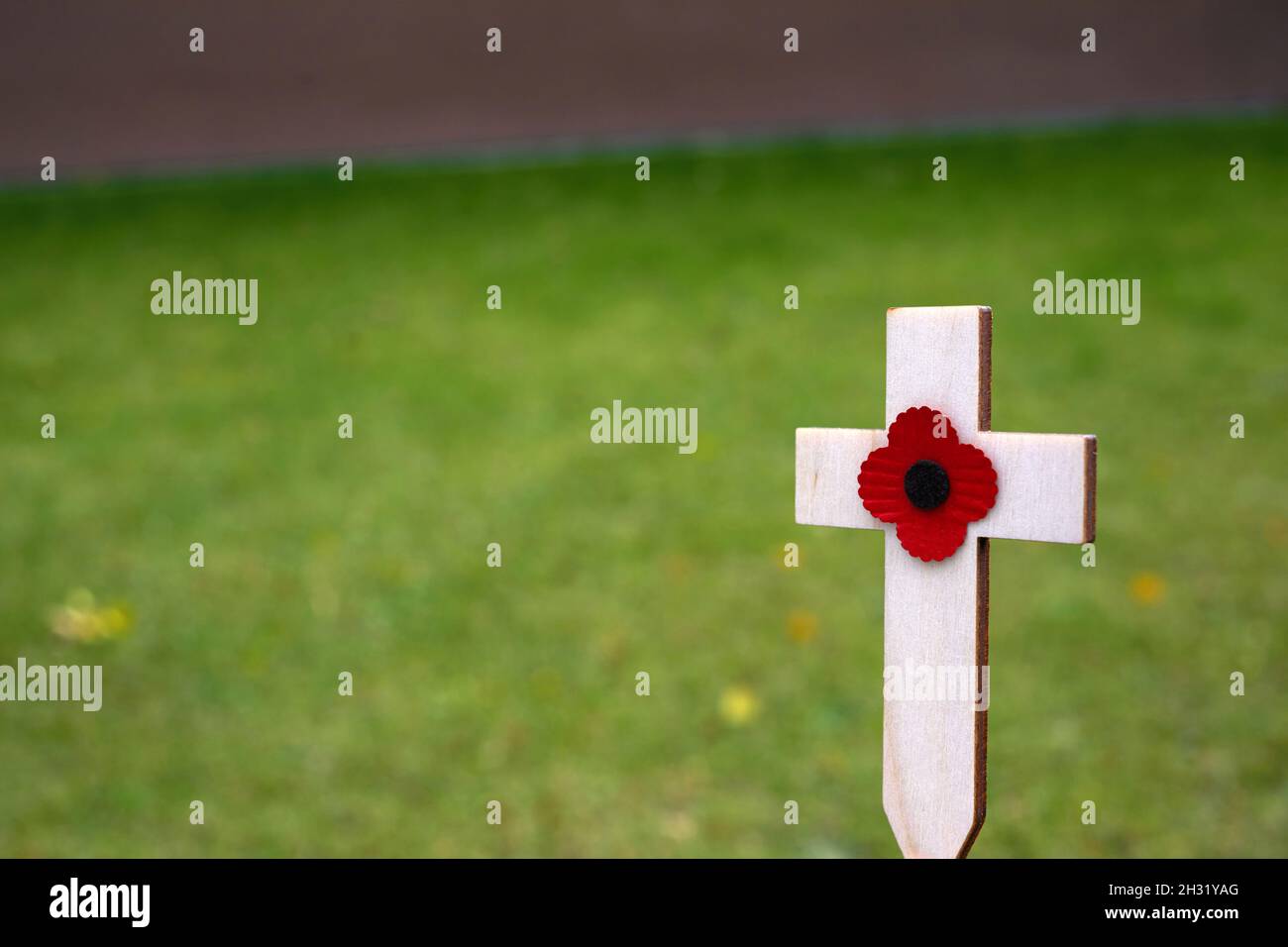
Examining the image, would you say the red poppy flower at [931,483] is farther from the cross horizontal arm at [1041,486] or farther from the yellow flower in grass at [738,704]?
the yellow flower in grass at [738,704]

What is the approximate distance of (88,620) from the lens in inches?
175

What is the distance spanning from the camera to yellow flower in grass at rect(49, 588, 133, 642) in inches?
172

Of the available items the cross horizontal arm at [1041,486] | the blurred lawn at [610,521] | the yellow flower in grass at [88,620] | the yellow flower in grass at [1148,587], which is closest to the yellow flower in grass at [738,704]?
the blurred lawn at [610,521]

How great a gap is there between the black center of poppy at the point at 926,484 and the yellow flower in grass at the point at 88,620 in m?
3.65

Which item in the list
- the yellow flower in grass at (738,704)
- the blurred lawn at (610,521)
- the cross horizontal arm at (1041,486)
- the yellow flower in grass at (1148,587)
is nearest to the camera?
the cross horizontal arm at (1041,486)

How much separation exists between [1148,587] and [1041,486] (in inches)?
122

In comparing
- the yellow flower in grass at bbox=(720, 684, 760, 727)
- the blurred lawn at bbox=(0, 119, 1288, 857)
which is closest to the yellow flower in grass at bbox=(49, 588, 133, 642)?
the blurred lawn at bbox=(0, 119, 1288, 857)

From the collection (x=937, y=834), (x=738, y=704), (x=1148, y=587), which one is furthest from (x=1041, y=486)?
(x=1148, y=587)

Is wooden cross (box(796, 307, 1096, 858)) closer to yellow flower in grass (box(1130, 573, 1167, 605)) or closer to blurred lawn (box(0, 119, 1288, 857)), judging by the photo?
blurred lawn (box(0, 119, 1288, 857))

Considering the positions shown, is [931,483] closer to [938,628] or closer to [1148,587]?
[938,628]

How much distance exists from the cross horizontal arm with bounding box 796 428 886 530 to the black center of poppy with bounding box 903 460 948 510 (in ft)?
0.26

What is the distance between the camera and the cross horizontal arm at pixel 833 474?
1726 mm

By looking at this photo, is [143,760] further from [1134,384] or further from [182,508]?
[1134,384]

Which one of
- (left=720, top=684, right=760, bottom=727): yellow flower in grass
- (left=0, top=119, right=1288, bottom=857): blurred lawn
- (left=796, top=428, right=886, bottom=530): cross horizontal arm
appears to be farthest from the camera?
(left=720, top=684, right=760, bottom=727): yellow flower in grass
